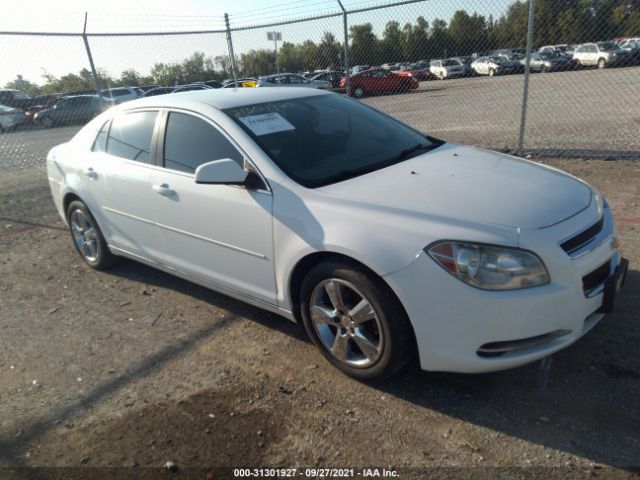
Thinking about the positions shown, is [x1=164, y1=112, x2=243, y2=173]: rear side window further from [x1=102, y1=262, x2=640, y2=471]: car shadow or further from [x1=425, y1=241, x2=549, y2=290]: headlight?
[x1=102, y1=262, x2=640, y2=471]: car shadow

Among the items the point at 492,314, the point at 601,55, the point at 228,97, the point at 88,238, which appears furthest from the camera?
the point at 601,55

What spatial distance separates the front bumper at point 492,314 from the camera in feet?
7.95

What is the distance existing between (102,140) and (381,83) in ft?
73.0

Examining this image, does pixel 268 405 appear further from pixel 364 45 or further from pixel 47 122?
pixel 47 122

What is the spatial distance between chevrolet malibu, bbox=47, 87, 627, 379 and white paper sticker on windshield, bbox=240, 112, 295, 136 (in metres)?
0.01

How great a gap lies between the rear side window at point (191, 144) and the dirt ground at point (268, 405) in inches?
46.0

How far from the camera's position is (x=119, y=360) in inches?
137

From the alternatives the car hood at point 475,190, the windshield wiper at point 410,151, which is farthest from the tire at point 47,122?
the car hood at point 475,190

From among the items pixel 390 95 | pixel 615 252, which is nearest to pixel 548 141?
pixel 615 252

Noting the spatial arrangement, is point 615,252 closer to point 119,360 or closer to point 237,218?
point 237,218

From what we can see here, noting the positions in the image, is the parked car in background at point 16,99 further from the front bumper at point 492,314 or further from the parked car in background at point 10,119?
the front bumper at point 492,314

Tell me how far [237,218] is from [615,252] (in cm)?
219

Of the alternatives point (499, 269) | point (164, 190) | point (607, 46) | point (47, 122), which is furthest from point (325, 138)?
point (607, 46)

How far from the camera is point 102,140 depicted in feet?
14.6
